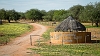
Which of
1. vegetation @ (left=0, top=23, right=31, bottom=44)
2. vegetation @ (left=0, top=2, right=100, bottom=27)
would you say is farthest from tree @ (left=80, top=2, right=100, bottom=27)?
vegetation @ (left=0, top=23, right=31, bottom=44)

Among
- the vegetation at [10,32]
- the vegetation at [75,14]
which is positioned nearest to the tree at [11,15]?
the vegetation at [75,14]

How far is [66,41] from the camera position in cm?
2530

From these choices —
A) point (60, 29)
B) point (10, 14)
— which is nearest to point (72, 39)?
point (60, 29)

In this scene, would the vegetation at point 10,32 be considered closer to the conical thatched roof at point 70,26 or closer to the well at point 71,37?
the well at point 71,37

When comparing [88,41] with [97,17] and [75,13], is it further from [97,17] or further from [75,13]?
[75,13]

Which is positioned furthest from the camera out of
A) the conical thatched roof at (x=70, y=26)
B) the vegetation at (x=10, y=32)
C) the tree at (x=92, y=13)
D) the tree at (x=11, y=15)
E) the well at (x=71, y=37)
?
the tree at (x=11, y=15)

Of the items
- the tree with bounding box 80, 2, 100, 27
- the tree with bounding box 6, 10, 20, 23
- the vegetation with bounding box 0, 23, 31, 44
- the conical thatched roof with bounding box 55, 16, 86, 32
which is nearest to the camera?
the conical thatched roof with bounding box 55, 16, 86, 32

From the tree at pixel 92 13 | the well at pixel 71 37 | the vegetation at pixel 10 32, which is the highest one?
the tree at pixel 92 13

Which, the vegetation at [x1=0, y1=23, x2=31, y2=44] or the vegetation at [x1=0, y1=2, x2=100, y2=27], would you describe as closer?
the vegetation at [x1=0, y1=23, x2=31, y2=44]

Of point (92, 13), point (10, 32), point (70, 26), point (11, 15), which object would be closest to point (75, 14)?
point (92, 13)

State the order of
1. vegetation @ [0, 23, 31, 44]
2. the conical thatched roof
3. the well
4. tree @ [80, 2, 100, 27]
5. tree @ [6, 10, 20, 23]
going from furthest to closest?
tree @ [6, 10, 20, 23], tree @ [80, 2, 100, 27], vegetation @ [0, 23, 31, 44], the conical thatched roof, the well

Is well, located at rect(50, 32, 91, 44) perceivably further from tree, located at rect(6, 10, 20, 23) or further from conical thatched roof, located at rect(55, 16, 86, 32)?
tree, located at rect(6, 10, 20, 23)

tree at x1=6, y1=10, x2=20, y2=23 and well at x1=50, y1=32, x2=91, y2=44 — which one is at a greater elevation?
tree at x1=6, y1=10, x2=20, y2=23

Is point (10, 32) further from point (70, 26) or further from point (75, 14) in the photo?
point (75, 14)
